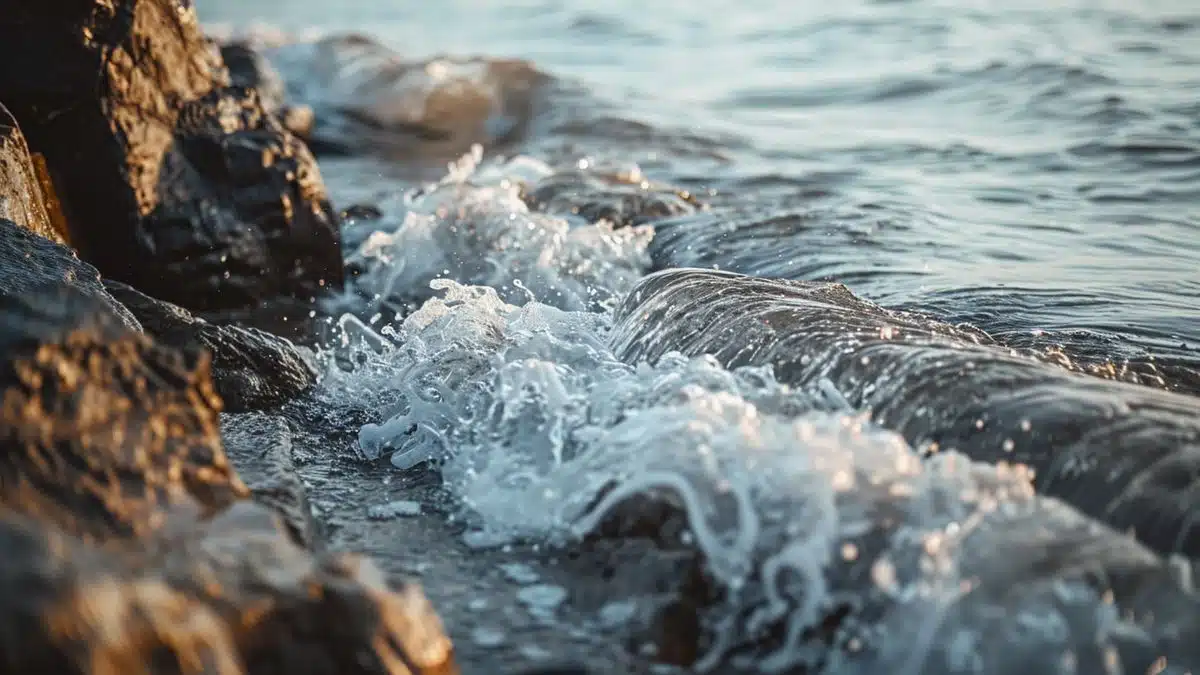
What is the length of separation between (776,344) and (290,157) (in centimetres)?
289

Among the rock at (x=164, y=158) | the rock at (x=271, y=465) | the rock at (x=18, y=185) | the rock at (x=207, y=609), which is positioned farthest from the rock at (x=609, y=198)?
the rock at (x=207, y=609)

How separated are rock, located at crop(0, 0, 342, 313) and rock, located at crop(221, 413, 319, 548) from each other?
63.0 inches

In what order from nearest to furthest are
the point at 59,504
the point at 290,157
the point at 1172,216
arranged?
the point at 59,504 < the point at 290,157 < the point at 1172,216

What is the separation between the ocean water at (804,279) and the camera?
2.46 meters

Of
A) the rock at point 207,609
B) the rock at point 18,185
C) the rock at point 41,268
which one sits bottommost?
the rock at point 207,609

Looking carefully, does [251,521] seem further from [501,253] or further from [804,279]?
[501,253]

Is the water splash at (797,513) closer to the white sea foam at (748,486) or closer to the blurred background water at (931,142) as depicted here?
the white sea foam at (748,486)

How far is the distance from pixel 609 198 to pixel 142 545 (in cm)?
500

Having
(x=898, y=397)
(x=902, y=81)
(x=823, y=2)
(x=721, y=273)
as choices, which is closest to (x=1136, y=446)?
(x=898, y=397)

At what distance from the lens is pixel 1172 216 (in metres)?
6.19

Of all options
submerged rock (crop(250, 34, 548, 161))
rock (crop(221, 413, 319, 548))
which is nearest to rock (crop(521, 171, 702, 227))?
submerged rock (crop(250, 34, 548, 161))

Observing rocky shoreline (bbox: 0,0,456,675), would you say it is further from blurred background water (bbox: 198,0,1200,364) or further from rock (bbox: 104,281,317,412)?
blurred background water (bbox: 198,0,1200,364)

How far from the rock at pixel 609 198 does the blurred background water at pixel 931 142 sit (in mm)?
249

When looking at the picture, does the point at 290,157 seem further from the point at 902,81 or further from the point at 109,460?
the point at 902,81
